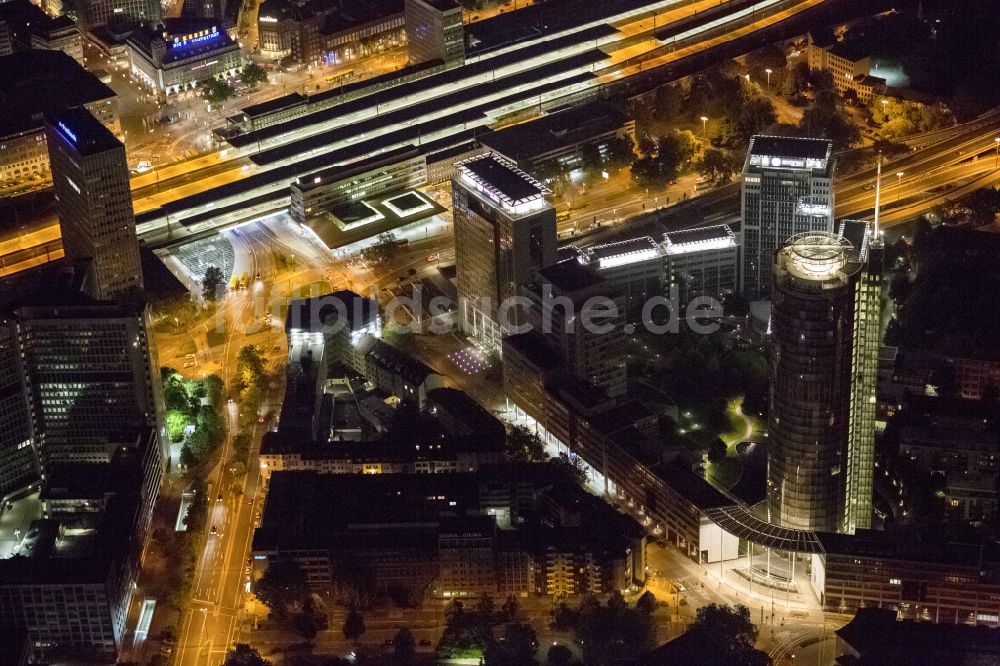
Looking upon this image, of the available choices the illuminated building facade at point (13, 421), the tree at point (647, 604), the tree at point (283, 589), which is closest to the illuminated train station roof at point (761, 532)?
the tree at point (647, 604)

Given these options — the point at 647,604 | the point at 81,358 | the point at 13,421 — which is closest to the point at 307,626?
the point at 647,604

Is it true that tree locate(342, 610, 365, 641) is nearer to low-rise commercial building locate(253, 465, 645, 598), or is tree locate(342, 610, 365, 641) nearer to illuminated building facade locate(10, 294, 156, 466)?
low-rise commercial building locate(253, 465, 645, 598)

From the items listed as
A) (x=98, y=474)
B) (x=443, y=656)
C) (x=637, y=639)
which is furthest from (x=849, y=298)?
(x=98, y=474)

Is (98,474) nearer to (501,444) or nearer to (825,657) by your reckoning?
(501,444)

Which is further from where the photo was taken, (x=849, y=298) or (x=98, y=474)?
(x=98, y=474)

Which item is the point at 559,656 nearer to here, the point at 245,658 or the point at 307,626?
the point at 307,626

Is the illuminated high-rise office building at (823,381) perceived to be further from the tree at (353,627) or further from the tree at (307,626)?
the tree at (307,626)
